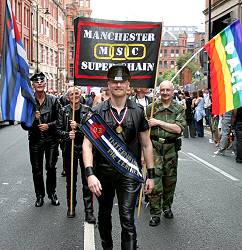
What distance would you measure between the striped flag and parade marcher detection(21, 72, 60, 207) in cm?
244

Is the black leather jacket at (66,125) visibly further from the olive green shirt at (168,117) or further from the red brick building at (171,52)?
the red brick building at (171,52)

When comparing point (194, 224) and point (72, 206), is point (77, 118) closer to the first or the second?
point (72, 206)

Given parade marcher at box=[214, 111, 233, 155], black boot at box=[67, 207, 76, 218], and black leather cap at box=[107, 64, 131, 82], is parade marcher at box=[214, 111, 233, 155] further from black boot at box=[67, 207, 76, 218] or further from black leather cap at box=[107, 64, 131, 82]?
black leather cap at box=[107, 64, 131, 82]

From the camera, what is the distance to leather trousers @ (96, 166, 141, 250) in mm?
4172

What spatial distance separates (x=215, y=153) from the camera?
13.6 meters

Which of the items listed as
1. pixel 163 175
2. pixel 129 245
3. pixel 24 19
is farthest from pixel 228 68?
pixel 24 19

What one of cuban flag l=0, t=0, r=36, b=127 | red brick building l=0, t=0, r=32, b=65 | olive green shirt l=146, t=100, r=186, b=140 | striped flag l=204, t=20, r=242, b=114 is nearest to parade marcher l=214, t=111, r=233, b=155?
striped flag l=204, t=20, r=242, b=114

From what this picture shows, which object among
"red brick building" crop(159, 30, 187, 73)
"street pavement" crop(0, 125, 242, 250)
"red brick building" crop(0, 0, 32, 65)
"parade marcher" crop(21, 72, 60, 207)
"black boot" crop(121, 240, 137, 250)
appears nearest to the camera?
"black boot" crop(121, 240, 137, 250)

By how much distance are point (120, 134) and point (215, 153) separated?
31.6 ft

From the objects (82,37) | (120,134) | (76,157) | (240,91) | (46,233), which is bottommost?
(46,233)

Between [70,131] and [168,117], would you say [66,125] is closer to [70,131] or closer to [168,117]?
[70,131]

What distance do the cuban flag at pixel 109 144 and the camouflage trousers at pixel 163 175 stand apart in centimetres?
191

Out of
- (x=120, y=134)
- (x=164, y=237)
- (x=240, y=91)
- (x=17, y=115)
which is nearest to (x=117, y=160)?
(x=120, y=134)

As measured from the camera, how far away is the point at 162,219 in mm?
6414
